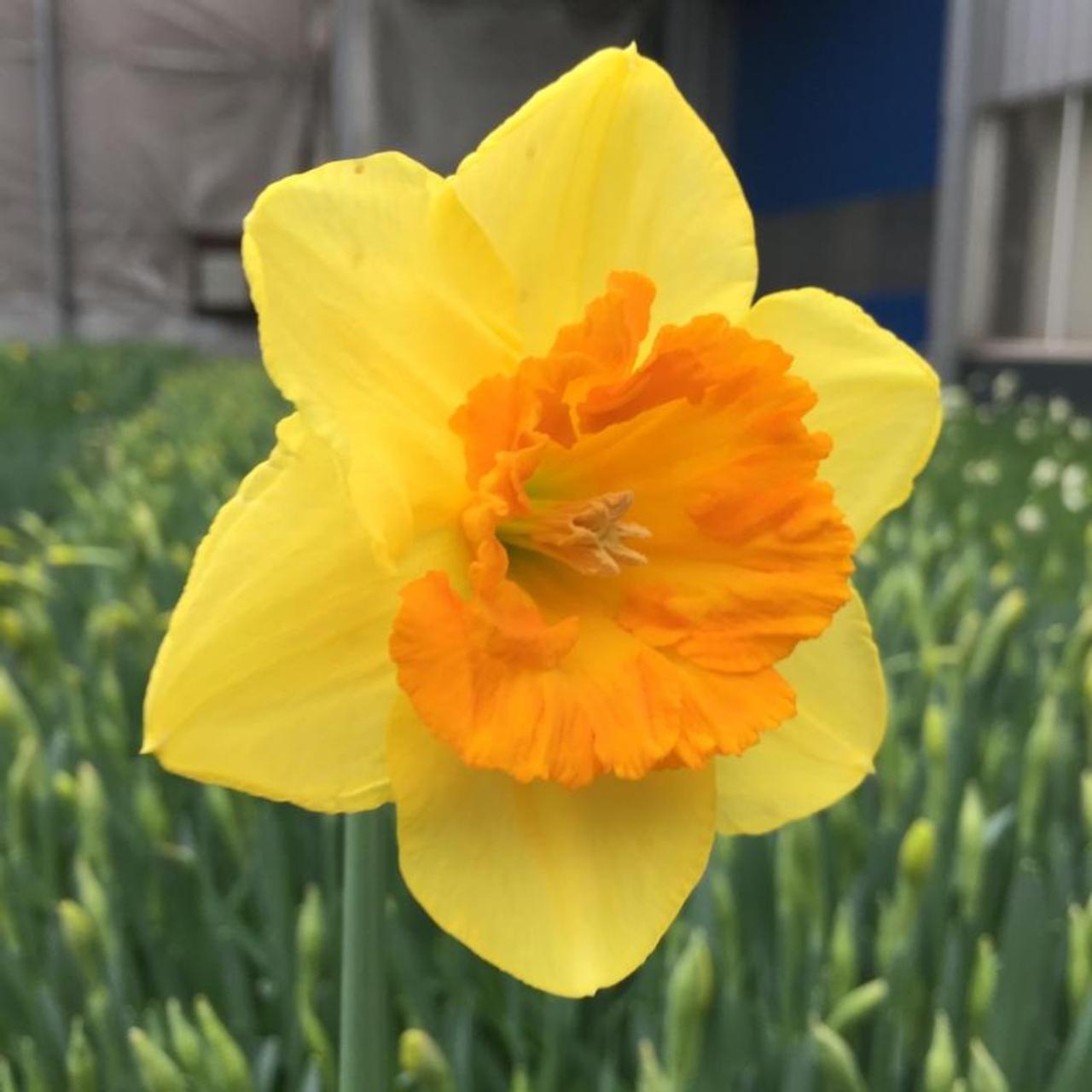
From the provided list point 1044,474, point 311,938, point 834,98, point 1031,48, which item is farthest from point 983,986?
point 834,98

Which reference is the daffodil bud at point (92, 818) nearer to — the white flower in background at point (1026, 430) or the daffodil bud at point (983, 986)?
the daffodil bud at point (983, 986)

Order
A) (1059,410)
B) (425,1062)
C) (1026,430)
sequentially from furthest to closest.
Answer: (1059,410), (1026,430), (425,1062)

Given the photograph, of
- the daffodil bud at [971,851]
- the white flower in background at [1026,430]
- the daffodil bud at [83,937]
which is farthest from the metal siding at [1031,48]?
the daffodil bud at [83,937]

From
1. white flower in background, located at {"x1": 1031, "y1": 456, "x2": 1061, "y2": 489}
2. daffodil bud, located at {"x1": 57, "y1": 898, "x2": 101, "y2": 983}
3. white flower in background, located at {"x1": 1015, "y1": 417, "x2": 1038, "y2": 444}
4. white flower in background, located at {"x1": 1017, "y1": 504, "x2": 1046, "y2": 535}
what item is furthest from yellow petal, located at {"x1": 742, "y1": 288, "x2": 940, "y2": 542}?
white flower in background, located at {"x1": 1015, "y1": 417, "x2": 1038, "y2": 444}

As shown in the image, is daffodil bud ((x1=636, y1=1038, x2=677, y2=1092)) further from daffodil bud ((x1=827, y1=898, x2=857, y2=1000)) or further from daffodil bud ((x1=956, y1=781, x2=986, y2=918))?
daffodil bud ((x1=956, y1=781, x2=986, y2=918))

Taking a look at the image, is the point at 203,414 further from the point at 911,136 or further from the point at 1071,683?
the point at 911,136

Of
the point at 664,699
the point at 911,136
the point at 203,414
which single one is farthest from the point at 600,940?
the point at 911,136

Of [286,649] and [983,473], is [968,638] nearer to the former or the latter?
[286,649]
